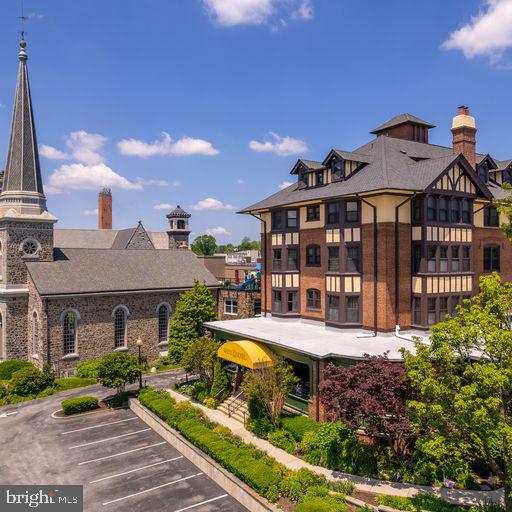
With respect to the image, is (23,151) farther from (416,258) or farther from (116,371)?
(416,258)

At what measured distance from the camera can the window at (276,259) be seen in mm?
35838

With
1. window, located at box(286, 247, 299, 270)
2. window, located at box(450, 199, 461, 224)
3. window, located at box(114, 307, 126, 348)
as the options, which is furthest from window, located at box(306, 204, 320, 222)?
window, located at box(114, 307, 126, 348)

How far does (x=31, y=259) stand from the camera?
137ft

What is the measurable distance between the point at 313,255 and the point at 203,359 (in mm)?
11161

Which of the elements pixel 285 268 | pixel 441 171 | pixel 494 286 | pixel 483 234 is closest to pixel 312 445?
pixel 494 286

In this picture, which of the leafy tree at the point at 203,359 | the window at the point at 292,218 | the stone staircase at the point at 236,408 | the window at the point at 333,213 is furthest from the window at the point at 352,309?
the leafy tree at the point at 203,359

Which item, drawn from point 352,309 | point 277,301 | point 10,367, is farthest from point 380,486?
point 10,367

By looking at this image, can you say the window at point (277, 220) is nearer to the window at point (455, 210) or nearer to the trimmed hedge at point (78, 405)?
the window at point (455, 210)

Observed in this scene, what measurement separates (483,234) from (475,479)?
63.2 ft

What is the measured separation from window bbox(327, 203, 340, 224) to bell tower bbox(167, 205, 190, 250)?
5982cm

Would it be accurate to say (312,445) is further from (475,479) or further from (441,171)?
(441,171)

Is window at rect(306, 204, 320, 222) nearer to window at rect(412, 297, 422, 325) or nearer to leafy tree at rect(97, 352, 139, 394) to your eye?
window at rect(412, 297, 422, 325)

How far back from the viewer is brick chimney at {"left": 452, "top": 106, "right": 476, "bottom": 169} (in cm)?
3127

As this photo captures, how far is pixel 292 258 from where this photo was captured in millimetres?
34938
